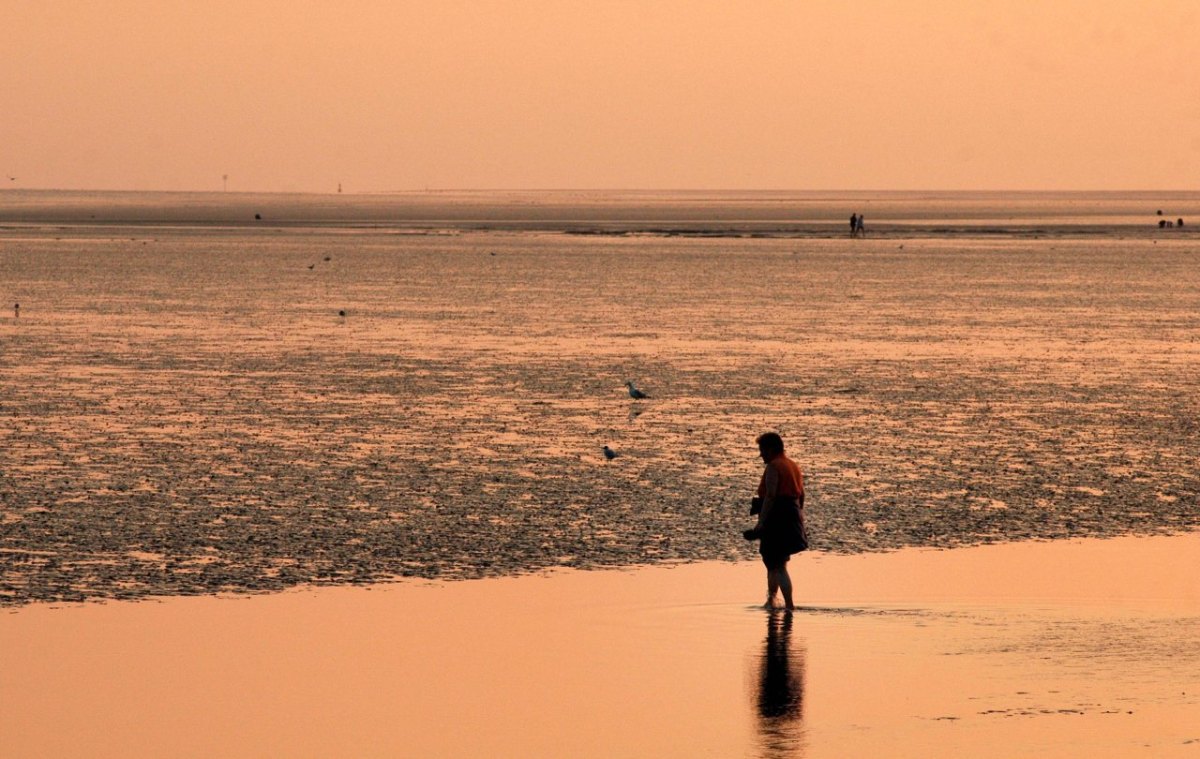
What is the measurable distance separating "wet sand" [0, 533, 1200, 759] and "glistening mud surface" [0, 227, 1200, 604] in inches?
45.3

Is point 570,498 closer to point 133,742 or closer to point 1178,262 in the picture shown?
point 133,742

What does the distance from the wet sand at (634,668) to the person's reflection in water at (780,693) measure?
2 centimetres

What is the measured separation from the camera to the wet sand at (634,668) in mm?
10344

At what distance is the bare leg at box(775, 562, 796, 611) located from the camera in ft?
44.3

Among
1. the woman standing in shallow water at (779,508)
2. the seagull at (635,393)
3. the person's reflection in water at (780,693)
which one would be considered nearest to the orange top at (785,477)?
the woman standing in shallow water at (779,508)

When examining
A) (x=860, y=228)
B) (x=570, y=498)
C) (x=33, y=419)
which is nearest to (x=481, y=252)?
(x=860, y=228)

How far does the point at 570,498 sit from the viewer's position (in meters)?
18.4

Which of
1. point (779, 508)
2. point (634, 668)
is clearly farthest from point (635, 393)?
point (634, 668)

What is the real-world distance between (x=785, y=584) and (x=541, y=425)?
10.8m

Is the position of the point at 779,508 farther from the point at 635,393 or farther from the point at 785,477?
the point at 635,393

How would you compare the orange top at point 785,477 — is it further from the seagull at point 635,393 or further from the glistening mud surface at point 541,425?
the seagull at point 635,393

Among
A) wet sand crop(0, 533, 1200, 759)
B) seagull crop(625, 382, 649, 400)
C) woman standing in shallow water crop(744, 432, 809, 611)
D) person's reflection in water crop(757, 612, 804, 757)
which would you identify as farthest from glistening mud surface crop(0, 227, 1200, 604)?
person's reflection in water crop(757, 612, 804, 757)

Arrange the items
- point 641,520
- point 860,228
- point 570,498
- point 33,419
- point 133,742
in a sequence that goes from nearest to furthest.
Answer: point 133,742, point 641,520, point 570,498, point 33,419, point 860,228

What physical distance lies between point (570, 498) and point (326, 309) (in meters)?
29.5
